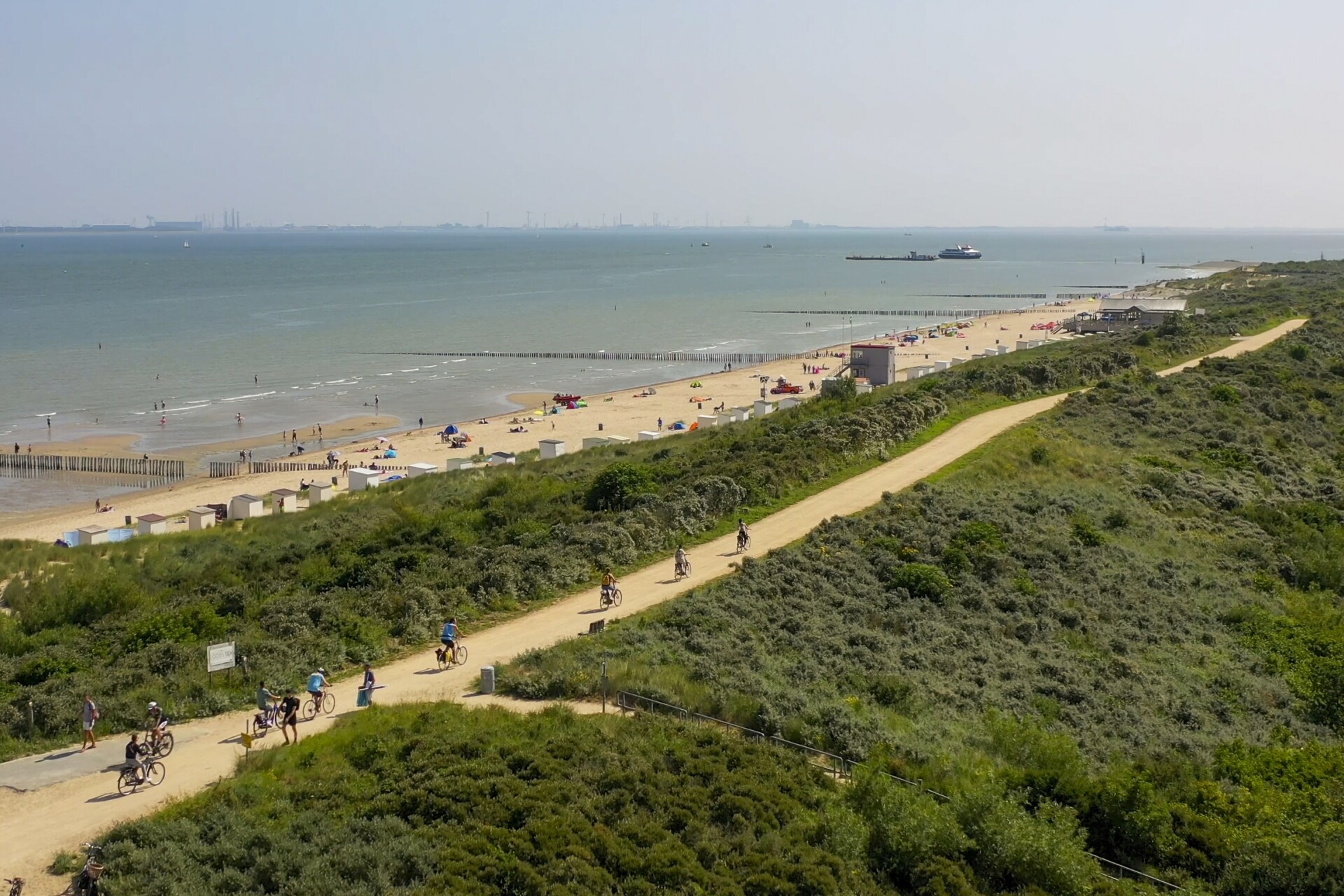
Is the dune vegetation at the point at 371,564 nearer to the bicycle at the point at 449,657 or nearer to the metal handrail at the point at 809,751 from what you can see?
the bicycle at the point at 449,657

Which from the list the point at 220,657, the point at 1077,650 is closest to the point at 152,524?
the point at 220,657

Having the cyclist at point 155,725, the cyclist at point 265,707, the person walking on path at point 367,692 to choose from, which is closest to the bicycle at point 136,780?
the cyclist at point 155,725

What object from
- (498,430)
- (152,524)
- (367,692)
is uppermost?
(367,692)

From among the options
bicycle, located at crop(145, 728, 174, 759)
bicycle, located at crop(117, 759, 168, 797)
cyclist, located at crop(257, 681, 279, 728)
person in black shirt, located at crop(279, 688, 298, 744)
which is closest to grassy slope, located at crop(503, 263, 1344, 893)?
person in black shirt, located at crop(279, 688, 298, 744)

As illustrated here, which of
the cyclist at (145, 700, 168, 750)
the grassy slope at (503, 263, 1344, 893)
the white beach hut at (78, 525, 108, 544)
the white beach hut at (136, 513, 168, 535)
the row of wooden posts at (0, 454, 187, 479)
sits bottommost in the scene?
the row of wooden posts at (0, 454, 187, 479)

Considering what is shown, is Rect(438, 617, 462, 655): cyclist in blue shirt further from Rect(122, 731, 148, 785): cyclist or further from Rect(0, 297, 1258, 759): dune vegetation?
Rect(122, 731, 148, 785): cyclist

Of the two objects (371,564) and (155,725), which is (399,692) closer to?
(155,725)
